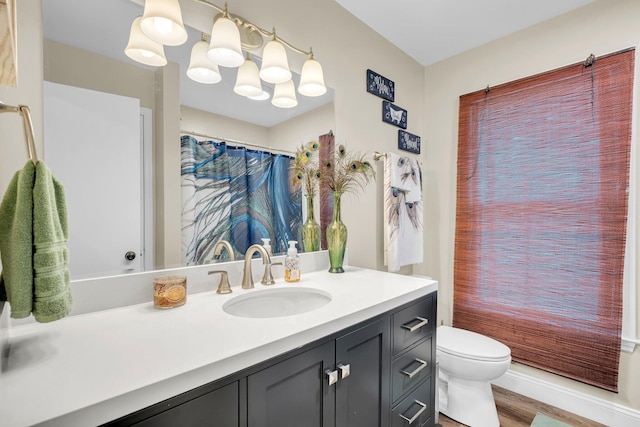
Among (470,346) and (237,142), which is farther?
(470,346)

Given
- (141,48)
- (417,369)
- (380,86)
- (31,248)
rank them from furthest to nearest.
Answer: (380,86) < (417,369) < (141,48) < (31,248)

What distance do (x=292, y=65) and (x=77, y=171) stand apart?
1057 millimetres

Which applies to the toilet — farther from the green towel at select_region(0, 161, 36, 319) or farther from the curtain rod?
the green towel at select_region(0, 161, 36, 319)

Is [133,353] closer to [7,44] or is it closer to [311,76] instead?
[7,44]

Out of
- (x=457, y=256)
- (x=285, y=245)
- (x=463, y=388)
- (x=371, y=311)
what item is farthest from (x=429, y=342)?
(x=457, y=256)

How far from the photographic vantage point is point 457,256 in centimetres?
219

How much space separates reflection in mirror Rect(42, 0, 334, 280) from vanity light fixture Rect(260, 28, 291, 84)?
0.92 feet

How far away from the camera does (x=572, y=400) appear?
5.75ft

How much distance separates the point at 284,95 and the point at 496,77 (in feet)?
5.18

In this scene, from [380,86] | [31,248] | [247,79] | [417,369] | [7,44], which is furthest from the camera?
[380,86]

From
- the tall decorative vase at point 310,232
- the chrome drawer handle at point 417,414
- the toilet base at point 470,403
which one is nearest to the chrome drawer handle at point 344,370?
the chrome drawer handle at point 417,414

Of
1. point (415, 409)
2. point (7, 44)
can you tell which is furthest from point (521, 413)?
point (7, 44)

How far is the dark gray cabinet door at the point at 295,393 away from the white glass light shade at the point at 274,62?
1139 millimetres

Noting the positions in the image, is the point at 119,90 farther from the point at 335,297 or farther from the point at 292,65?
the point at 335,297
